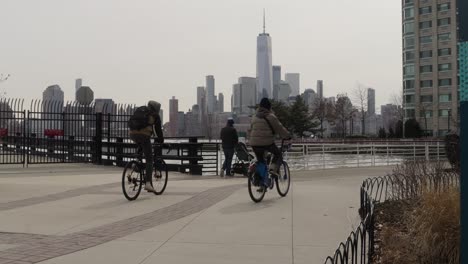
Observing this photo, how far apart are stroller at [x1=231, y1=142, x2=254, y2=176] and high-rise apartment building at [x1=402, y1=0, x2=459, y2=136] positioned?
94.0m

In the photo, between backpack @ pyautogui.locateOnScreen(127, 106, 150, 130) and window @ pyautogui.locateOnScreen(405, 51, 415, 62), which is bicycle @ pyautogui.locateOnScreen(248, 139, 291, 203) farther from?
window @ pyautogui.locateOnScreen(405, 51, 415, 62)

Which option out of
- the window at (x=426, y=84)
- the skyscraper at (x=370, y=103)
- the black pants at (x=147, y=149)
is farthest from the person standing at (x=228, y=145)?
the window at (x=426, y=84)

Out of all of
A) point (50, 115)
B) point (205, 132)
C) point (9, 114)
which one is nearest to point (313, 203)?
point (50, 115)

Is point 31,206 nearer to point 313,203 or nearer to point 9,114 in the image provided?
point 313,203

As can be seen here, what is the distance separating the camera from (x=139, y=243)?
6.21 m

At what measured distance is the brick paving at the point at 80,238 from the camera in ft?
18.3

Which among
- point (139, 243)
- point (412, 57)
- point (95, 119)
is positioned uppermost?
point (412, 57)

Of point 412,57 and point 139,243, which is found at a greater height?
point 412,57

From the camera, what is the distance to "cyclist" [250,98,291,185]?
9664 millimetres

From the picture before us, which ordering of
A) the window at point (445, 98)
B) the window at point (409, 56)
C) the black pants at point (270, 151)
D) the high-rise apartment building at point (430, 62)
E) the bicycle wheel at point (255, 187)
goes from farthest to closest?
the window at point (409, 56), the window at point (445, 98), the high-rise apartment building at point (430, 62), the black pants at point (270, 151), the bicycle wheel at point (255, 187)

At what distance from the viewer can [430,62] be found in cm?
11069

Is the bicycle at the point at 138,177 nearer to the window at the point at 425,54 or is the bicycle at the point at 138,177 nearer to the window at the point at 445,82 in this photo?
the window at the point at 445,82

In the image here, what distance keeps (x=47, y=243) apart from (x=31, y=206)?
3070 millimetres

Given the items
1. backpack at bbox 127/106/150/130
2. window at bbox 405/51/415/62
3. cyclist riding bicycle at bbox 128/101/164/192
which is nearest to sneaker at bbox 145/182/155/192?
cyclist riding bicycle at bbox 128/101/164/192
